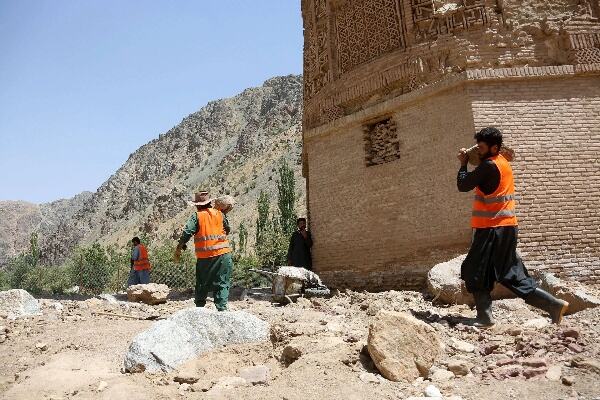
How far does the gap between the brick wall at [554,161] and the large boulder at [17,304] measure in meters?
7.23

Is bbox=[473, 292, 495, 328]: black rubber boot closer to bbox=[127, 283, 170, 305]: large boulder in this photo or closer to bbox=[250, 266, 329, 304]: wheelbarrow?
bbox=[250, 266, 329, 304]: wheelbarrow

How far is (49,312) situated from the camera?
264 inches

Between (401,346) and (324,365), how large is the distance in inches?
22.4

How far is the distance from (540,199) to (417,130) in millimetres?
2192

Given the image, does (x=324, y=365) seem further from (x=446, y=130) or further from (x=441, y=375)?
(x=446, y=130)

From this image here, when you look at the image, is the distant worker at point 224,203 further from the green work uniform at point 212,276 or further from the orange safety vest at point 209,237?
the green work uniform at point 212,276

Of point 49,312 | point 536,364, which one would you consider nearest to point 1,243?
point 49,312

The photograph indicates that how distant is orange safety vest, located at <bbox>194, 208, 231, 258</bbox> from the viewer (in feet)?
18.3

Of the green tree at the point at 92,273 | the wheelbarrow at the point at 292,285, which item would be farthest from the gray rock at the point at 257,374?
the green tree at the point at 92,273

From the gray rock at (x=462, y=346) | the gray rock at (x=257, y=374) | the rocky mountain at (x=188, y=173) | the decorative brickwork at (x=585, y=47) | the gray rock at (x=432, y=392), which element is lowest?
the gray rock at (x=432, y=392)

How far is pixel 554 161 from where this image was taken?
22.5 feet

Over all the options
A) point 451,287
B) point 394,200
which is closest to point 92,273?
point 394,200

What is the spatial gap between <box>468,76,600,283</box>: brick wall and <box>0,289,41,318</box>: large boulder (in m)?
7.23

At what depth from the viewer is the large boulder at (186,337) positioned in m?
3.52
